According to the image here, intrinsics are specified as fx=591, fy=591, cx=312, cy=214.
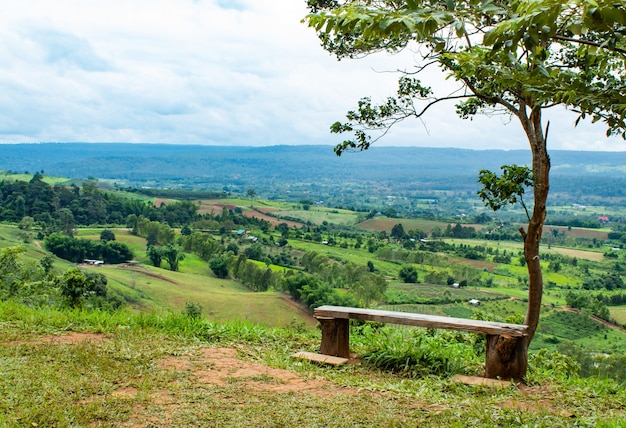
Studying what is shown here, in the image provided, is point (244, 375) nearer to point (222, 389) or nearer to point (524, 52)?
point (222, 389)

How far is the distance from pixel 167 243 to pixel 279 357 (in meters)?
42.8

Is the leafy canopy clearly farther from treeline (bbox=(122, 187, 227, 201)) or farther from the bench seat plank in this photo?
treeline (bbox=(122, 187, 227, 201))

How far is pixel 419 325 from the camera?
601 cm

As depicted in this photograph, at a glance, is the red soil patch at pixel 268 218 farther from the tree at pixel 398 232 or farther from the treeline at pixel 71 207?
the tree at pixel 398 232

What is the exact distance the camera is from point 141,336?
654cm

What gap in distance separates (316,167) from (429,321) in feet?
430

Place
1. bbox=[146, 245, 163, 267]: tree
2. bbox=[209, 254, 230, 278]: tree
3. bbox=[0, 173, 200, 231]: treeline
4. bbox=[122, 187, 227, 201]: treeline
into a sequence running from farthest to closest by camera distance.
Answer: bbox=[122, 187, 227, 201]: treeline → bbox=[0, 173, 200, 231]: treeline → bbox=[146, 245, 163, 267]: tree → bbox=[209, 254, 230, 278]: tree

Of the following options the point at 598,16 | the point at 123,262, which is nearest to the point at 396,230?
the point at 123,262

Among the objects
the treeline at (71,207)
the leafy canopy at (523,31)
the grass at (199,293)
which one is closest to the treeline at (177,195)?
the treeline at (71,207)

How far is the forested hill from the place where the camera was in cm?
10775

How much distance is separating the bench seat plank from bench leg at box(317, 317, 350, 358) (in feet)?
0.25

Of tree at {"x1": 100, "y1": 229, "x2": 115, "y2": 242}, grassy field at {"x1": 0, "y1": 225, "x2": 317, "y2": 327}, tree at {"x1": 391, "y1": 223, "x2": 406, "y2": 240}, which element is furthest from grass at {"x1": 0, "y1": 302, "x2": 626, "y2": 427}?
tree at {"x1": 391, "y1": 223, "x2": 406, "y2": 240}

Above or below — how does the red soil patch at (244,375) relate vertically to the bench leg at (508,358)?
below

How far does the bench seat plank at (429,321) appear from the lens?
5684 mm
